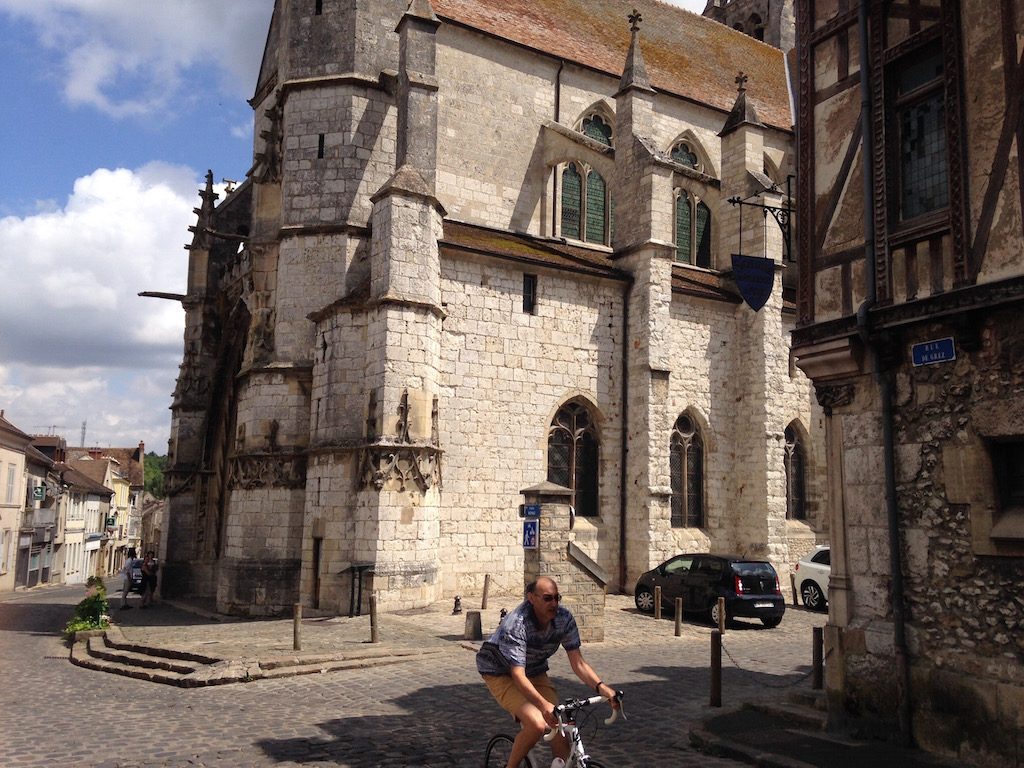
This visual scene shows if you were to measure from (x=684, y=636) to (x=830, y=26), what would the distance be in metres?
8.91

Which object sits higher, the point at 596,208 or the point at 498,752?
the point at 596,208

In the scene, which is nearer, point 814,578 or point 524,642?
point 524,642

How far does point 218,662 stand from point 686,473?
12.0 meters

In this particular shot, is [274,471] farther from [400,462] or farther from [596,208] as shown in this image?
[596,208]

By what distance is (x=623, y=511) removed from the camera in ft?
60.5

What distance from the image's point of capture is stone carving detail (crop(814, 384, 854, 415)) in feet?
23.6

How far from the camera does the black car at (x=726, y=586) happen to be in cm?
1411

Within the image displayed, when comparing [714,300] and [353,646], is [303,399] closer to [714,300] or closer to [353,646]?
[353,646]

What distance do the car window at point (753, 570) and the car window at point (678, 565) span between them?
105cm

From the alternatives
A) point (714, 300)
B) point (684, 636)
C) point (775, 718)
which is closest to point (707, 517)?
point (714, 300)

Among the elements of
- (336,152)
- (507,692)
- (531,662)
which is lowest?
(507,692)

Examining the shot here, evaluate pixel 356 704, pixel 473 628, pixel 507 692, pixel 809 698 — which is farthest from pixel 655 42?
pixel 507 692

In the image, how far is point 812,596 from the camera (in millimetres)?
16875

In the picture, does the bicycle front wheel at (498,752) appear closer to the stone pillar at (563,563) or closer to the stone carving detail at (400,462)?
the stone pillar at (563,563)
